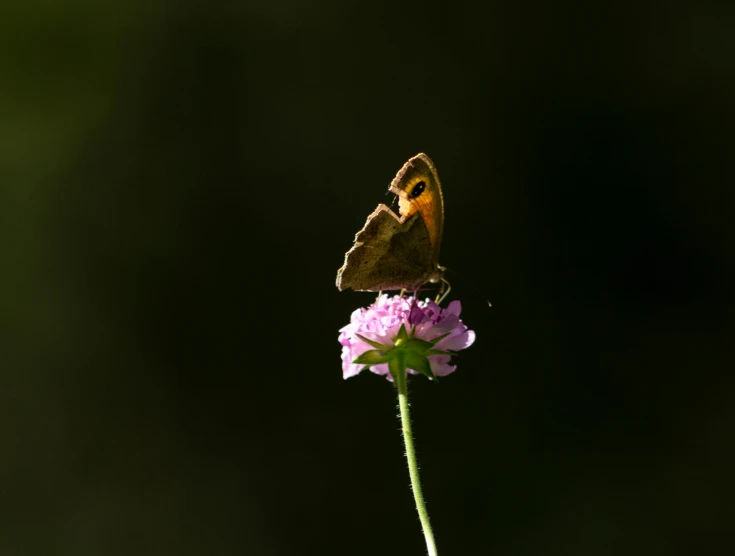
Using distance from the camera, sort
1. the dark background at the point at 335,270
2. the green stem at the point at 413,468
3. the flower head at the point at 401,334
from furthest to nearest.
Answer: the dark background at the point at 335,270
the flower head at the point at 401,334
the green stem at the point at 413,468

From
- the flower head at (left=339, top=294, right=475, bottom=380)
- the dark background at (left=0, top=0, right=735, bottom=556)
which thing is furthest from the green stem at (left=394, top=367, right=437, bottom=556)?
the dark background at (left=0, top=0, right=735, bottom=556)

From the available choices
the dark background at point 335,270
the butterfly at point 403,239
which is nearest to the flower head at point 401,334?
the butterfly at point 403,239

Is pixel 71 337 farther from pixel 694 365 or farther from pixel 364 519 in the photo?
pixel 694 365

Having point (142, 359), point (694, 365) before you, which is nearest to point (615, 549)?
point (694, 365)

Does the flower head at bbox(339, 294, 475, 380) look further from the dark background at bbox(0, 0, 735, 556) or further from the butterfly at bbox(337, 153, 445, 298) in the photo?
the dark background at bbox(0, 0, 735, 556)

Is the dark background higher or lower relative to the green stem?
higher

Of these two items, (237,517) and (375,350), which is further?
(237,517)

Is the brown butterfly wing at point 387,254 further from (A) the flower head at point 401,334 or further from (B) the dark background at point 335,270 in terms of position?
(B) the dark background at point 335,270

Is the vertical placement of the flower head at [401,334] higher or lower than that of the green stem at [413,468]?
higher
